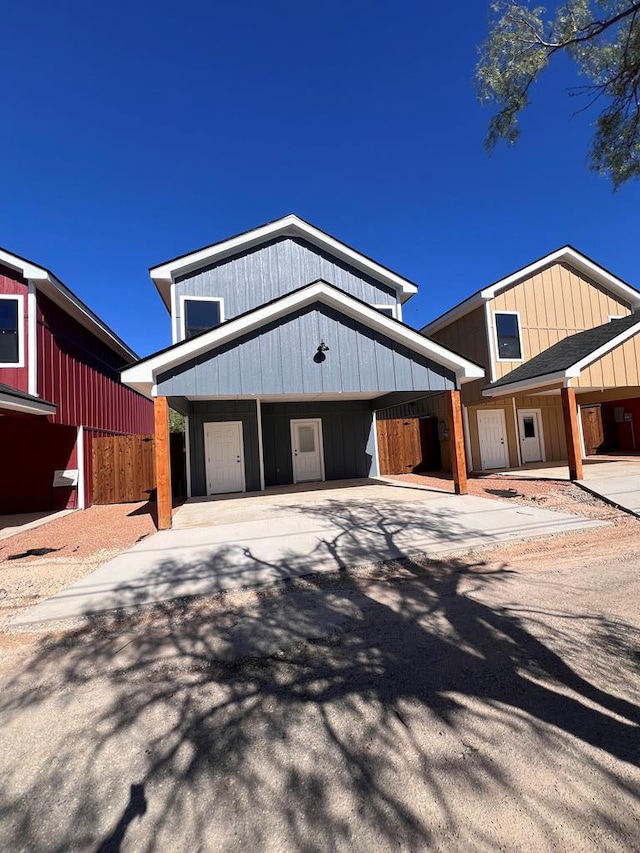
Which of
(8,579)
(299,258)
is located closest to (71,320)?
(299,258)

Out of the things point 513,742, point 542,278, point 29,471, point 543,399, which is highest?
point 542,278

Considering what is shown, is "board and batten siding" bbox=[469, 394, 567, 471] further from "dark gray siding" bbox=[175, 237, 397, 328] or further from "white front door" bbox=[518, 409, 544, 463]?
"dark gray siding" bbox=[175, 237, 397, 328]

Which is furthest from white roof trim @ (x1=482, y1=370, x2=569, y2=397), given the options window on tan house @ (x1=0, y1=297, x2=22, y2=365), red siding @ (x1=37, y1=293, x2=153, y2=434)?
window on tan house @ (x1=0, y1=297, x2=22, y2=365)

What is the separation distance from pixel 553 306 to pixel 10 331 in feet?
54.0

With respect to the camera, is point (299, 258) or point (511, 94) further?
point (299, 258)

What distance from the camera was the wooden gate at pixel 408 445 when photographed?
14.1 meters

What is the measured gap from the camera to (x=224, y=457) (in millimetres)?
11516

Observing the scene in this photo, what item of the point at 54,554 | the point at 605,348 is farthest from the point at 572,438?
the point at 54,554

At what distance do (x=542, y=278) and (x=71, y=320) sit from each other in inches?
612

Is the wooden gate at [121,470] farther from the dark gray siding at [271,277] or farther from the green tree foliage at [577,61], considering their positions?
the green tree foliage at [577,61]

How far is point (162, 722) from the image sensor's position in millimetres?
2309

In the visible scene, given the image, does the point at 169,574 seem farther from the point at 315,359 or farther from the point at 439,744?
the point at 315,359

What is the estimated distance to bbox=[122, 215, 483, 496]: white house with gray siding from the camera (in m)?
7.88

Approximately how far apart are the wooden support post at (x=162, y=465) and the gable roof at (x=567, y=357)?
377 inches
